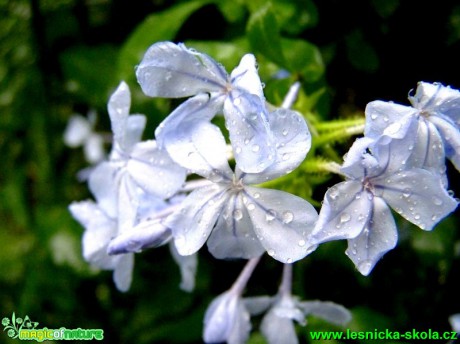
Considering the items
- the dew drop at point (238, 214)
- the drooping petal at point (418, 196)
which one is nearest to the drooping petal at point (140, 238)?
the dew drop at point (238, 214)

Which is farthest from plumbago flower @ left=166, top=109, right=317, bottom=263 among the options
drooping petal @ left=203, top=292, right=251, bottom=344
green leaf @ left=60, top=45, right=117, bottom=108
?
green leaf @ left=60, top=45, right=117, bottom=108

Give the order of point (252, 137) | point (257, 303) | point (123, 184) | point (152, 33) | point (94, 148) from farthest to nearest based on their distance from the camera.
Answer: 1. point (94, 148)
2. point (152, 33)
3. point (257, 303)
4. point (123, 184)
5. point (252, 137)

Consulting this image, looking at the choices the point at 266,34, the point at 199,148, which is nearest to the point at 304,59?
the point at 266,34

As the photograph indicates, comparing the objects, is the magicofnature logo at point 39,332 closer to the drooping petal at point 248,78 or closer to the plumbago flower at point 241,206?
the plumbago flower at point 241,206

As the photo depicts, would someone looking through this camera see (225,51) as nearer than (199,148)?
No

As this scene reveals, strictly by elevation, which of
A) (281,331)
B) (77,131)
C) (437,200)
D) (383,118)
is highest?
(383,118)

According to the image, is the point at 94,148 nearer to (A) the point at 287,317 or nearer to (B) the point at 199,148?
(A) the point at 287,317

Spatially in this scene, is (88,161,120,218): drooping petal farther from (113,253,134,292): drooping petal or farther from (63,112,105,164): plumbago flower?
(63,112,105,164): plumbago flower

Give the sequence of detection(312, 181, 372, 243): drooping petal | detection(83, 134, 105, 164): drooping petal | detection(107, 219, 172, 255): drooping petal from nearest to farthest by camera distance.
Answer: detection(312, 181, 372, 243): drooping petal
detection(107, 219, 172, 255): drooping petal
detection(83, 134, 105, 164): drooping petal
